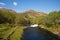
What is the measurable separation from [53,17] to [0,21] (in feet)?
47.3

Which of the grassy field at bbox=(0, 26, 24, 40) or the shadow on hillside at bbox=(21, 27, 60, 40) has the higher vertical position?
the grassy field at bbox=(0, 26, 24, 40)

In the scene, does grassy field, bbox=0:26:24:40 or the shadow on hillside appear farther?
the shadow on hillside

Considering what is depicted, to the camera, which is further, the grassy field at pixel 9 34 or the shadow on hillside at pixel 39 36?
the shadow on hillside at pixel 39 36

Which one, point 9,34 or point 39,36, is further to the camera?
point 39,36

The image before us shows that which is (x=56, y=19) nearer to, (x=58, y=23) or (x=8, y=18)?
(x=58, y=23)

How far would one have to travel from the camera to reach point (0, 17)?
4378 cm

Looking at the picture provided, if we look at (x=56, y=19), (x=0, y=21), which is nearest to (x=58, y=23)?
(x=56, y=19)

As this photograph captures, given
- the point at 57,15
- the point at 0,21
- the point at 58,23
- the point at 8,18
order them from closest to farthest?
the point at 58,23, the point at 57,15, the point at 0,21, the point at 8,18

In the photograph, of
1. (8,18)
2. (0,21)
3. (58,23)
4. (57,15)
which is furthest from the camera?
(8,18)

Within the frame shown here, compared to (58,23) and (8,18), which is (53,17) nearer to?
(58,23)

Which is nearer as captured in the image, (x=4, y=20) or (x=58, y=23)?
(x=58, y=23)

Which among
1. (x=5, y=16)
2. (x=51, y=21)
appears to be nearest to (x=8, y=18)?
(x=5, y=16)

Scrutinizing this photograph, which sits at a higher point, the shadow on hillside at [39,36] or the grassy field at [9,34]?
the grassy field at [9,34]

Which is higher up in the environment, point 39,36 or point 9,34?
point 9,34
